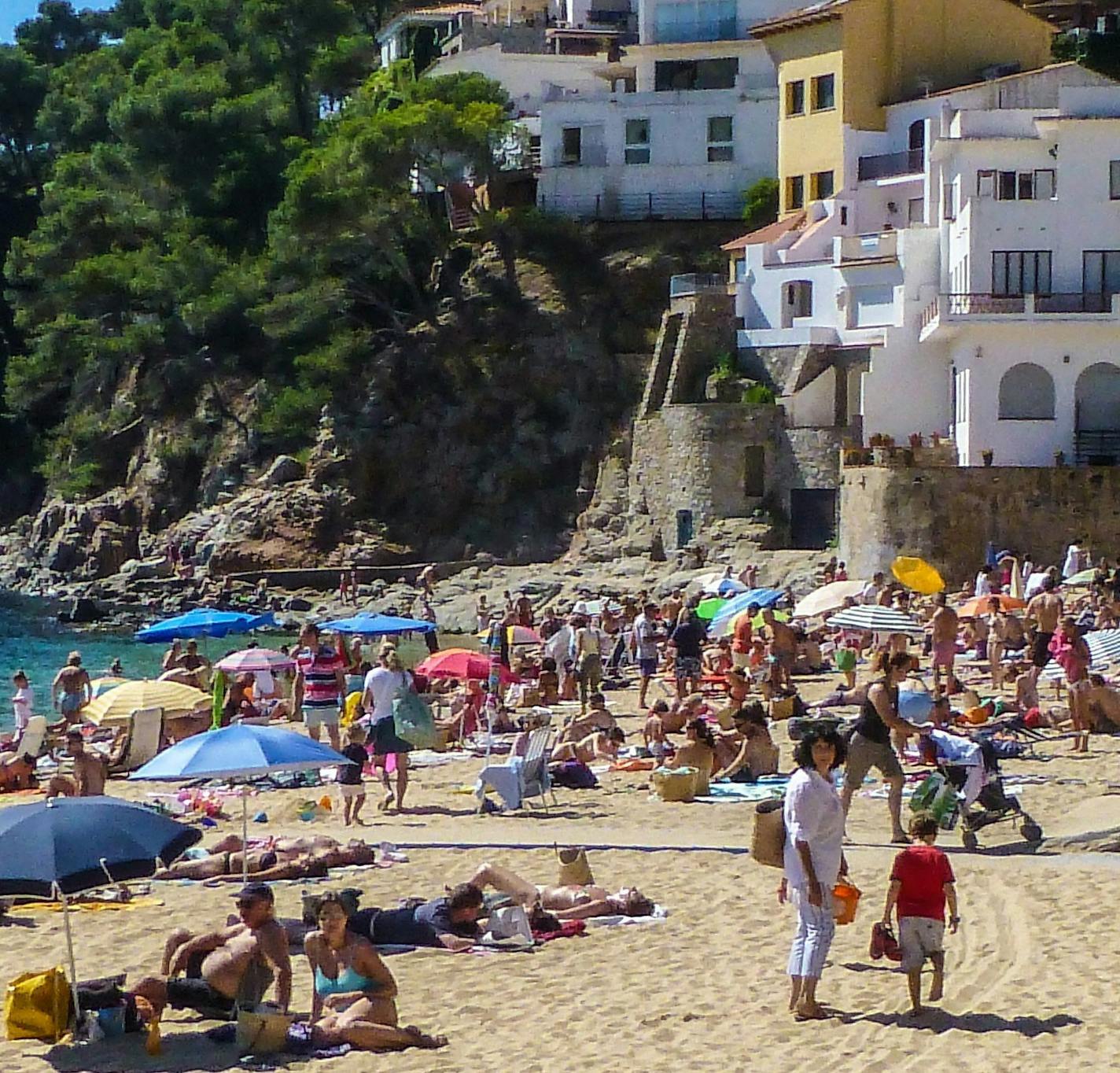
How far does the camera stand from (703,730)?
703 inches

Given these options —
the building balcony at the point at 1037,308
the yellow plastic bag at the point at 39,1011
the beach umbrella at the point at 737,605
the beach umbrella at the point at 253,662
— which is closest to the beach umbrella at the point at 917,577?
the beach umbrella at the point at 737,605

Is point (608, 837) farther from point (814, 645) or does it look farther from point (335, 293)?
point (335, 293)

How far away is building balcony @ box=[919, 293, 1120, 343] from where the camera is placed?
36750 mm

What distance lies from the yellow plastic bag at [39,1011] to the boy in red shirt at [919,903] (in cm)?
419

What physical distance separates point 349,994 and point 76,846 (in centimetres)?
155

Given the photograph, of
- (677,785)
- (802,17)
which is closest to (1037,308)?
(802,17)

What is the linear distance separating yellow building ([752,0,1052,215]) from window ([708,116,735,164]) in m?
4.84

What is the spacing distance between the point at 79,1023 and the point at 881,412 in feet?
103

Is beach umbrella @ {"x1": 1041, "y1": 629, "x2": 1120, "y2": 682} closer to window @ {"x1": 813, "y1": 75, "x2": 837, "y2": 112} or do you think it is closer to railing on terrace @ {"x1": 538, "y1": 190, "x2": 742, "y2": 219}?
window @ {"x1": 813, "y1": 75, "x2": 837, "y2": 112}

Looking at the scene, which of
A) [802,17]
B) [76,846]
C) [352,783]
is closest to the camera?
[76,846]

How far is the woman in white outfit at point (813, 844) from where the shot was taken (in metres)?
10.2

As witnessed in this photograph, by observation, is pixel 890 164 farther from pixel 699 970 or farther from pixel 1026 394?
pixel 699 970

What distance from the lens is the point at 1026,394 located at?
122ft

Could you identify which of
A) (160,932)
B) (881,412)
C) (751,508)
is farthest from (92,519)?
(160,932)
